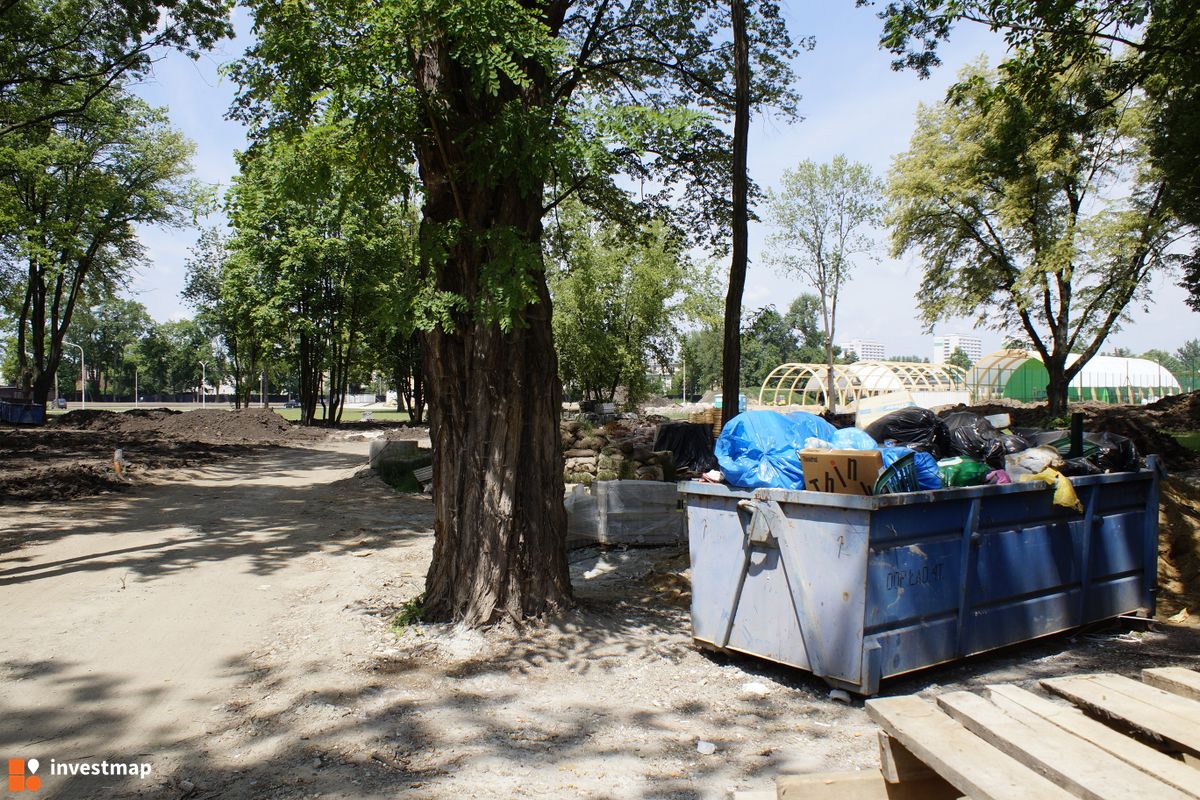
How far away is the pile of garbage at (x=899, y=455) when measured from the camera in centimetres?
504

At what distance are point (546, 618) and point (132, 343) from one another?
9903 centimetres

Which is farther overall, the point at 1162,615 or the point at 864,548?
the point at 1162,615

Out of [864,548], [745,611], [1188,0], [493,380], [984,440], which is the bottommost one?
[745,611]

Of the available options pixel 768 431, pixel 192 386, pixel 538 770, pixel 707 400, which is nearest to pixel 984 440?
pixel 768 431

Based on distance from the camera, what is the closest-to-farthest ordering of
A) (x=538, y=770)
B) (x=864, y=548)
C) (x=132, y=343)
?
(x=538, y=770) → (x=864, y=548) → (x=132, y=343)

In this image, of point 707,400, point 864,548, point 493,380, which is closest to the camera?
point 864,548

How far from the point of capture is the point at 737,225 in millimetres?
10141

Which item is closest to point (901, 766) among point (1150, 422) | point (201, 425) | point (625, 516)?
point (625, 516)

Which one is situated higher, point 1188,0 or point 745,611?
point 1188,0

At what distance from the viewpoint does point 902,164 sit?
93.1ft

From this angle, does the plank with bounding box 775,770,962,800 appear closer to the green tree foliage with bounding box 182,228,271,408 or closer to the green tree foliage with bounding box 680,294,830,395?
the green tree foliage with bounding box 182,228,271,408

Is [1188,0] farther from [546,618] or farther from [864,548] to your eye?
[546,618]

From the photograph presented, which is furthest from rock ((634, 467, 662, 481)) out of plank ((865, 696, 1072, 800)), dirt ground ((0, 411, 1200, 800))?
plank ((865, 696, 1072, 800))

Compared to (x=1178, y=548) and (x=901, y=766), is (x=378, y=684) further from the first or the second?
(x=1178, y=548)
